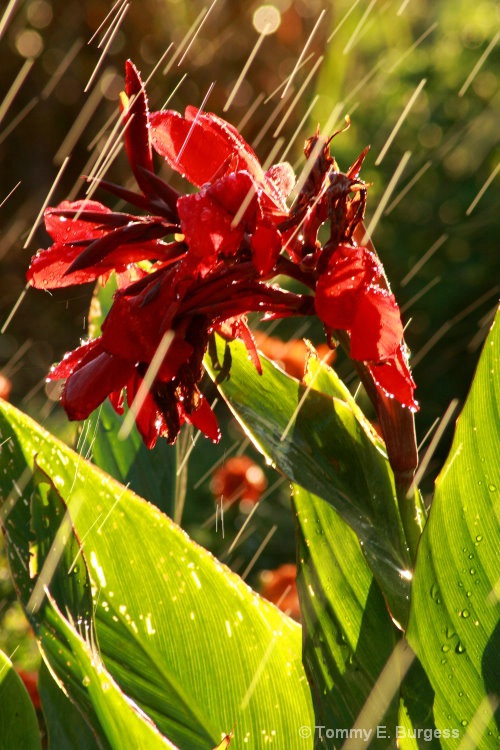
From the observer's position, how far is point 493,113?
283 cm

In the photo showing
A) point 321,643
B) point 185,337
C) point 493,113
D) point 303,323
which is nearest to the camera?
point 185,337

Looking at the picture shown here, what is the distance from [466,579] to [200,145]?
30 cm

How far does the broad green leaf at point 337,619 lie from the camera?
59 cm

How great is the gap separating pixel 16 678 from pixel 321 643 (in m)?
0.20

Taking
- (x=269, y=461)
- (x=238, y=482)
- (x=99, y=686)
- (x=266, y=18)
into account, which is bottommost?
(x=238, y=482)

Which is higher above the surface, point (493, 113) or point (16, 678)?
point (493, 113)

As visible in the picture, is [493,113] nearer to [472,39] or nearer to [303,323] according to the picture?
[472,39]

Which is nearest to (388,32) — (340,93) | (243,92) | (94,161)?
(340,93)

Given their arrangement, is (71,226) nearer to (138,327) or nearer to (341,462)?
(138,327)

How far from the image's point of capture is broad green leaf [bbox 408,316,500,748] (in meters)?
0.52

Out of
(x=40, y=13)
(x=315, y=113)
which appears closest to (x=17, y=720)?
(x=315, y=113)

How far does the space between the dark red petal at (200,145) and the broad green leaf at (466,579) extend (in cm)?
18

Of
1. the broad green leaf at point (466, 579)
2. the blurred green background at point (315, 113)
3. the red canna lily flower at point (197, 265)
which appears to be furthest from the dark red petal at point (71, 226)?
the blurred green background at point (315, 113)

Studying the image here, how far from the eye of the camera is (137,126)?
50 cm
